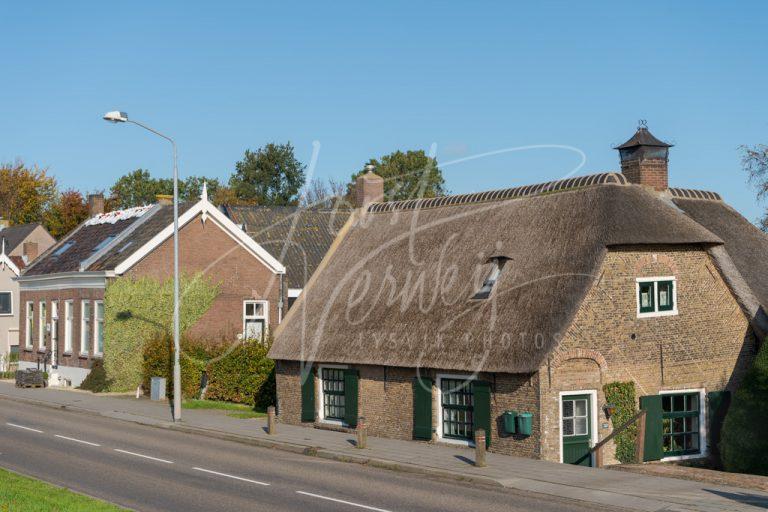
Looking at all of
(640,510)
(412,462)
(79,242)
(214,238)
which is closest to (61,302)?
(79,242)

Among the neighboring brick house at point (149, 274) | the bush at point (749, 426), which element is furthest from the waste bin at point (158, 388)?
the bush at point (749, 426)

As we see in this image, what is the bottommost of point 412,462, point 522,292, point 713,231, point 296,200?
point 412,462

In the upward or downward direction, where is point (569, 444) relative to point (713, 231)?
downward

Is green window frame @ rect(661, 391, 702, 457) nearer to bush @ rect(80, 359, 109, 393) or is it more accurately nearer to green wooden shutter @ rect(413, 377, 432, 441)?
green wooden shutter @ rect(413, 377, 432, 441)

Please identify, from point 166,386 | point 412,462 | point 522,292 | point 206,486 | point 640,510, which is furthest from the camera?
point 166,386

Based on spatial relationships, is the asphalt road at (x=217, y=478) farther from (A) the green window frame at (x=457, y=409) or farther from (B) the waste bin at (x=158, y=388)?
(B) the waste bin at (x=158, y=388)

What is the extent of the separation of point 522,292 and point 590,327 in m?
1.98

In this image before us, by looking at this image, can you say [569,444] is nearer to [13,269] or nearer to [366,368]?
[366,368]

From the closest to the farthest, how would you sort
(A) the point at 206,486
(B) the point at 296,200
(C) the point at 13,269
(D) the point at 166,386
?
1. (A) the point at 206,486
2. (D) the point at 166,386
3. (C) the point at 13,269
4. (B) the point at 296,200

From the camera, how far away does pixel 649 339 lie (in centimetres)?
2373

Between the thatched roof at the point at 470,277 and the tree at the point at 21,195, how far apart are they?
66.3 m

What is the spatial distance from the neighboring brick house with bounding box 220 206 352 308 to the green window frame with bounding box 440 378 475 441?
20630 mm

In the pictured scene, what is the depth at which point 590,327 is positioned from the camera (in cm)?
2259

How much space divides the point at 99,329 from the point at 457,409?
22566 millimetres
